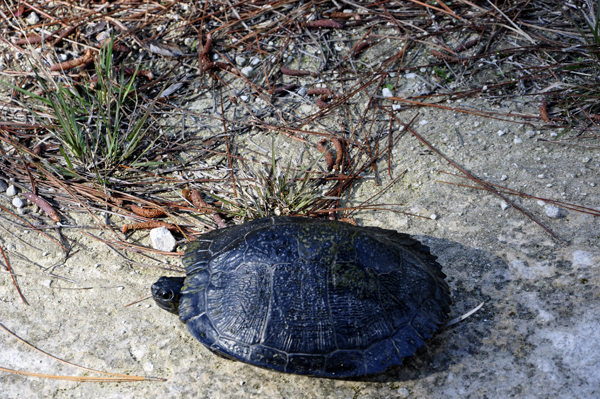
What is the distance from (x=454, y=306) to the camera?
2.63m

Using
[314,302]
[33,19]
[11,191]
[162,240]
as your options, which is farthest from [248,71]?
[314,302]

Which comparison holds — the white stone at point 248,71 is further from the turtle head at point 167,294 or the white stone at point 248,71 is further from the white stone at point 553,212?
the white stone at point 553,212

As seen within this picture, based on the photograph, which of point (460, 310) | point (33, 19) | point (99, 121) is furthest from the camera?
point (33, 19)

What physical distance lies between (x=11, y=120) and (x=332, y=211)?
280cm

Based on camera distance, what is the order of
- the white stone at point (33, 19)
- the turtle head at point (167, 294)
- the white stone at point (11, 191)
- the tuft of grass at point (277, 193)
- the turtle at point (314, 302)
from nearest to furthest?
the turtle at point (314, 302)
the turtle head at point (167, 294)
the tuft of grass at point (277, 193)
the white stone at point (11, 191)
the white stone at point (33, 19)

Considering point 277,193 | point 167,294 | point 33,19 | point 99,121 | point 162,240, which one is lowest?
point 162,240

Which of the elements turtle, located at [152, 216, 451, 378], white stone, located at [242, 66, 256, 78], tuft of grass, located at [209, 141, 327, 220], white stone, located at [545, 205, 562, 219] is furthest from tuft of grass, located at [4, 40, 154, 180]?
white stone, located at [545, 205, 562, 219]

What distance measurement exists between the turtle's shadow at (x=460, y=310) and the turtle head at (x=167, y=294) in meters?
1.03

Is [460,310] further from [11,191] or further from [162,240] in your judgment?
[11,191]

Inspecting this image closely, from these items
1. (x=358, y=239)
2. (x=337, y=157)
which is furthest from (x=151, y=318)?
(x=337, y=157)

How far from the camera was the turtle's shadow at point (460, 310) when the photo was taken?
7.80ft

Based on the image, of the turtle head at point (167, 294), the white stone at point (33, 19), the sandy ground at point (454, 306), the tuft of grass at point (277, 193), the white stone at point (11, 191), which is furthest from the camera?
the white stone at point (33, 19)

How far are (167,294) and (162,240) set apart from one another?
0.71 meters

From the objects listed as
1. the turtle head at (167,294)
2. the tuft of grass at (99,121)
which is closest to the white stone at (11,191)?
the tuft of grass at (99,121)
